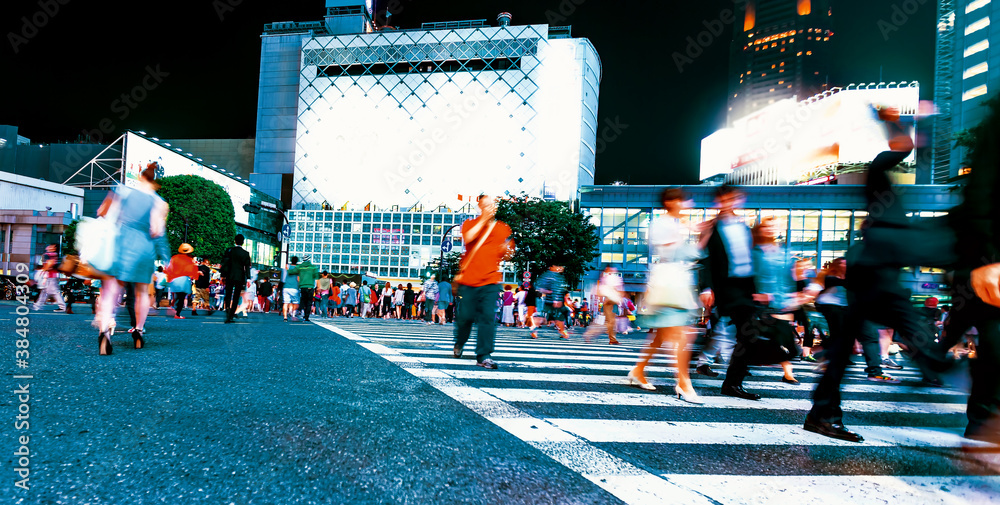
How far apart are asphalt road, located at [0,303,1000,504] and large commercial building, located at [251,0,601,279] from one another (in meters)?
71.1

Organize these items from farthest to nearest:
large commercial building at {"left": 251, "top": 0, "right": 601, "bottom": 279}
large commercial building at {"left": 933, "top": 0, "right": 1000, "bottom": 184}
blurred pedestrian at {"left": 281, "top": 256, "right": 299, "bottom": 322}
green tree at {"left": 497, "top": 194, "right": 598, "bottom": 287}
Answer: large commercial building at {"left": 251, "top": 0, "right": 601, "bottom": 279} → large commercial building at {"left": 933, "top": 0, "right": 1000, "bottom": 184} → green tree at {"left": 497, "top": 194, "right": 598, "bottom": 287} → blurred pedestrian at {"left": 281, "top": 256, "right": 299, "bottom": 322}

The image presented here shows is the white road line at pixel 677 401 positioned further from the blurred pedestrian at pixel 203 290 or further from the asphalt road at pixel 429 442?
the blurred pedestrian at pixel 203 290

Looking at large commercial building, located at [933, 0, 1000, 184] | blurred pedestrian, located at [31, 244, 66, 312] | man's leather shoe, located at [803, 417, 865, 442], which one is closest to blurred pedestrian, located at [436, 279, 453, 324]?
blurred pedestrian, located at [31, 244, 66, 312]

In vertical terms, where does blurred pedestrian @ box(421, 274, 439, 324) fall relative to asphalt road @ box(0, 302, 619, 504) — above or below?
below

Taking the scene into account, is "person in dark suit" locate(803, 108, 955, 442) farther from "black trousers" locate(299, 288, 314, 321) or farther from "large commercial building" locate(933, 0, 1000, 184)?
"large commercial building" locate(933, 0, 1000, 184)

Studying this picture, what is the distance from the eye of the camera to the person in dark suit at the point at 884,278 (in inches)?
116

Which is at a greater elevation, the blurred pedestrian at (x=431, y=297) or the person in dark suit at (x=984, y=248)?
the person in dark suit at (x=984, y=248)

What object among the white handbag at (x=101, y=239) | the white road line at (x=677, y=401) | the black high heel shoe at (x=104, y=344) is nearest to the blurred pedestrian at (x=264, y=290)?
the white handbag at (x=101, y=239)

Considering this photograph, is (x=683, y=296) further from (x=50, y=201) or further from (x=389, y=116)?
(x=389, y=116)

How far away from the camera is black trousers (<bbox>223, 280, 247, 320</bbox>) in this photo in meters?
11.0

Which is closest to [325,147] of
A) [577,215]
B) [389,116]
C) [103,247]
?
[389,116]

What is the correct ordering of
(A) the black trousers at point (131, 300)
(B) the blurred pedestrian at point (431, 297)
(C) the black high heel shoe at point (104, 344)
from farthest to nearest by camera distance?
(B) the blurred pedestrian at point (431, 297) < (A) the black trousers at point (131, 300) < (C) the black high heel shoe at point (104, 344)

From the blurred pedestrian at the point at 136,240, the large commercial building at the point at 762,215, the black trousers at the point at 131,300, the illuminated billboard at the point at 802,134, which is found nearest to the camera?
the blurred pedestrian at the point at 136,240

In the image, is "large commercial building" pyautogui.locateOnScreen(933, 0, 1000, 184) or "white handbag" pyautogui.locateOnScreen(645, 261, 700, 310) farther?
"large commercial building" pyautogui.locateOnScreen(933, 0, 1000, 184)
